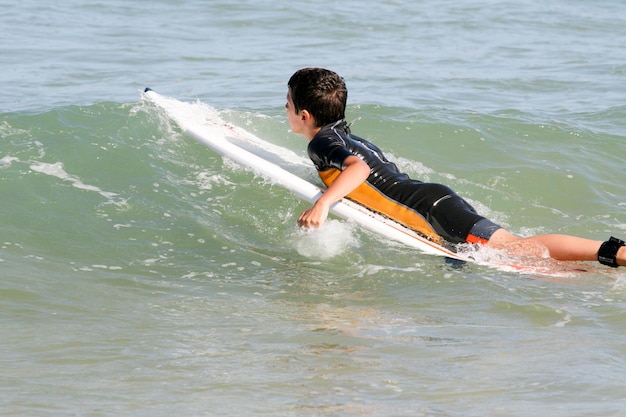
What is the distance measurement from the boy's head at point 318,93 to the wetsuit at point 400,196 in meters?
0.10

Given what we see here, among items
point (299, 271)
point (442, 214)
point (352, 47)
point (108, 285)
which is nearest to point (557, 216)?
point (442, 214)

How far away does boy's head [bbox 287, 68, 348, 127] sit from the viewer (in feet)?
20.8

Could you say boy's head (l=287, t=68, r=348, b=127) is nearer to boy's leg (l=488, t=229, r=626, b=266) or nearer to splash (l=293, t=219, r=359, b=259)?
splash (l=293, t=219, r=359, b=259)

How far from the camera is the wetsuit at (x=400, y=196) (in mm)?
6172

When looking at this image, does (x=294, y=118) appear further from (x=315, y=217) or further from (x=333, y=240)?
(x=315, y=217)

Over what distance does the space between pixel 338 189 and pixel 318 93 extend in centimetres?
81

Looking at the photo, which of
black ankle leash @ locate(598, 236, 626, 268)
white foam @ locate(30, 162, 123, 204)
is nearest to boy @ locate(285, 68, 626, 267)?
black ankle leash @ locate(598, 236, 626, 268)

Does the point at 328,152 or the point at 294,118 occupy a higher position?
the point at 294,118

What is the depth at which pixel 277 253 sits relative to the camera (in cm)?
664

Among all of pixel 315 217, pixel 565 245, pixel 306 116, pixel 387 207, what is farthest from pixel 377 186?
pixel 565 245

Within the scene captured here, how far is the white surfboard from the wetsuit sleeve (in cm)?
36

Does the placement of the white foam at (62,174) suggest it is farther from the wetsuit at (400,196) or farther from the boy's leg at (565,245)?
the boy's leg at (565,245)

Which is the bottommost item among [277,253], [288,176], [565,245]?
[277,253]

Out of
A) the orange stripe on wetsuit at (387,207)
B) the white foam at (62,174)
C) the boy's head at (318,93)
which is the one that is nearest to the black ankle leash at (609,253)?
the orange stripe on wetsuit at (387,207)
